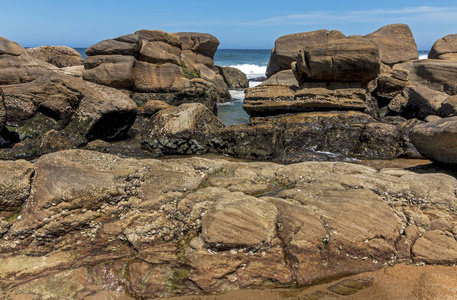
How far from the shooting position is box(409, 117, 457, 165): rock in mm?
5250

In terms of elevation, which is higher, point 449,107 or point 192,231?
point 449,107

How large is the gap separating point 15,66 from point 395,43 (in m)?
19.1

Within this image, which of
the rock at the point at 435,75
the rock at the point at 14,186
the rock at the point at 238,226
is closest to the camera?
the rock at the point at 238,226

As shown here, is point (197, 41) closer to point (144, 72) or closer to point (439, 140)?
point (144, 72)

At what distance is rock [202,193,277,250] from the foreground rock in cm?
1

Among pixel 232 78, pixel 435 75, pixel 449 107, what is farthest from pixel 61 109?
pixel 232 78

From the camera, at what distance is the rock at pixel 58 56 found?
67.6ft

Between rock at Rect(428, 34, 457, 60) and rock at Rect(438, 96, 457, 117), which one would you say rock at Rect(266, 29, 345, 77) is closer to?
rock at Rect(428, 34, 457, 60)

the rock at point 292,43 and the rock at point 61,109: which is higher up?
the rock at point 292,43

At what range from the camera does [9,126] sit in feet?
32.9

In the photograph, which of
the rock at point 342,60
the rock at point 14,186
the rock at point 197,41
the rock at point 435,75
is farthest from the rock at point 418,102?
the rock at point 197,41

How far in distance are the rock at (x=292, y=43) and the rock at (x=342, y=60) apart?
35.8 ft

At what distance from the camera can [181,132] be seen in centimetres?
1012

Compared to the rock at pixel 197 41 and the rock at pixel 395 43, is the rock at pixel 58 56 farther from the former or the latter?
the rock at pixel 395 43
